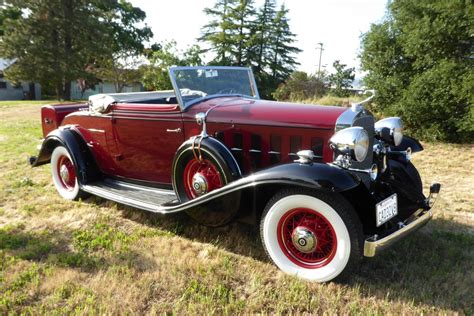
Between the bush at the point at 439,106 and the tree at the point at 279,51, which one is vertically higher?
the tree at the point at 279,51

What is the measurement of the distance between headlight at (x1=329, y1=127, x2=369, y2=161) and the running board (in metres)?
1.60

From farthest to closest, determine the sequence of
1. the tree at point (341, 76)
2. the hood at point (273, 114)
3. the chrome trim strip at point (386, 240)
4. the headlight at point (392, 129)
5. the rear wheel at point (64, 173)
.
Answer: the tree at point (341, 76), the rear wheel at point (64, 173), the headlight at point (392, 129), the hood at point (273, 114), the chrome trim strip at point (386, 240)

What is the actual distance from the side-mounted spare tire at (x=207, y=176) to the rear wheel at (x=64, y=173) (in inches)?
70.2

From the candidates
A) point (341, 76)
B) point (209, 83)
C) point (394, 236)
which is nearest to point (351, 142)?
point (394, 236)

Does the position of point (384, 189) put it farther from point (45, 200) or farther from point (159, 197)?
point (45, 200)

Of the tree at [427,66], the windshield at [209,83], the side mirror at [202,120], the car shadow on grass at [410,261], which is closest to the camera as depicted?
the car shadow on grass at [410,261]

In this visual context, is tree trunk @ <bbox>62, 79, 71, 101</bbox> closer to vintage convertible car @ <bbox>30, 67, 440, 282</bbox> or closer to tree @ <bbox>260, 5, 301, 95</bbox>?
tree @ <bbox>260, 5, 301, 95</bbox>

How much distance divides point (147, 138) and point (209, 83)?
36.2 inches

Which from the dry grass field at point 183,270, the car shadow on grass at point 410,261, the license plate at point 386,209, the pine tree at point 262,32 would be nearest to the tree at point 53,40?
the pine tree at point 262,32

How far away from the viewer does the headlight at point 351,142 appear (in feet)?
8.63

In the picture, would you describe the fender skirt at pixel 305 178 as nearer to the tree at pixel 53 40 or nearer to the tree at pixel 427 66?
the tree at pixel 427 66

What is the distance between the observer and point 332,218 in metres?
2.48

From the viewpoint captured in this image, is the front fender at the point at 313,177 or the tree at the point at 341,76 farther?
the tree at the point at 341,76

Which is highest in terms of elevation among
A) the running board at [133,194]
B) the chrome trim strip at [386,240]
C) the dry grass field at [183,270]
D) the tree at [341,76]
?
the tree at [341,76]
